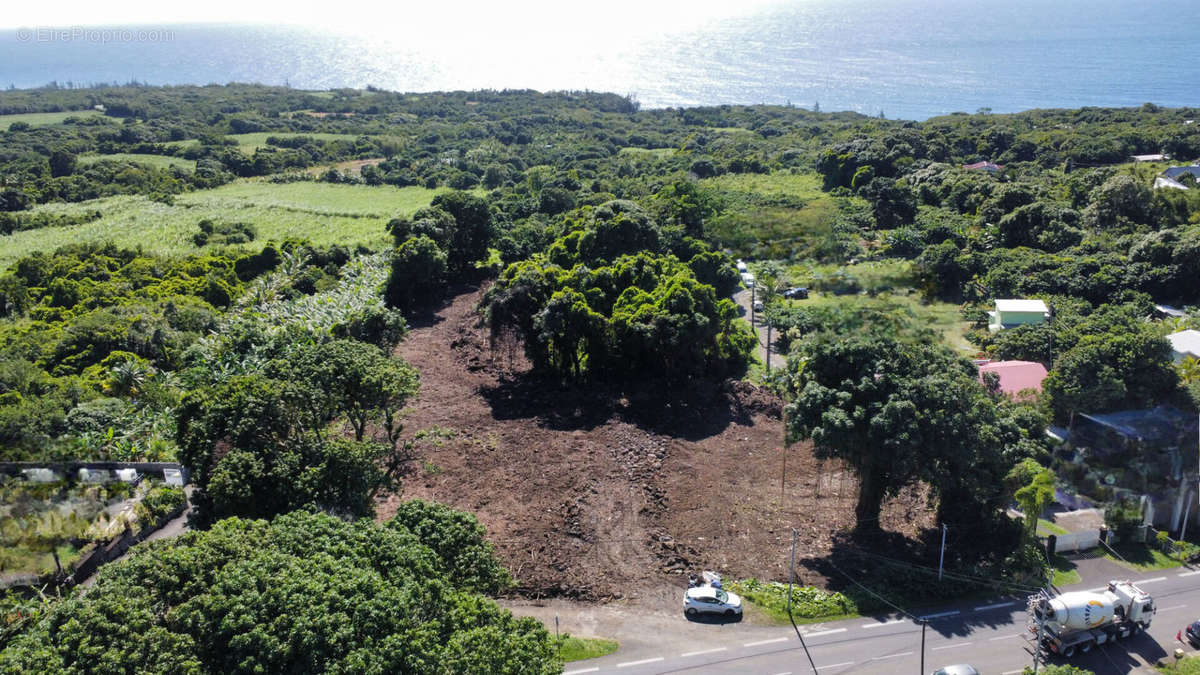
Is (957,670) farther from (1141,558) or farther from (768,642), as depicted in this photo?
(1141,558)

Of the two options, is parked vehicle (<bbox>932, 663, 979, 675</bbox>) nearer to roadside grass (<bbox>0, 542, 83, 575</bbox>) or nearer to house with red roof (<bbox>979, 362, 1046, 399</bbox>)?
house with red roof (<bbox>979, 362, 1046, 399</bbox>)

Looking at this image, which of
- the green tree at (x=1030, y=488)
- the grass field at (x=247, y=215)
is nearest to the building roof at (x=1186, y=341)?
the green tree at (x=1030, y=488)

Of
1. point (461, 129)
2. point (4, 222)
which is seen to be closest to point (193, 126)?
point (461, 129)

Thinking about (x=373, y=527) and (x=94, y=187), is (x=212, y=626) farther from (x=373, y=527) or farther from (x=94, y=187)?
(x=94, y=187)

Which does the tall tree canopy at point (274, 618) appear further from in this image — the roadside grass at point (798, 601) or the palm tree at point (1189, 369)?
the palm tree at point (1189, 369)

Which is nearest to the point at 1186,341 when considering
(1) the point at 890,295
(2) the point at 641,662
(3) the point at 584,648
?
(1) the point at 890,295
